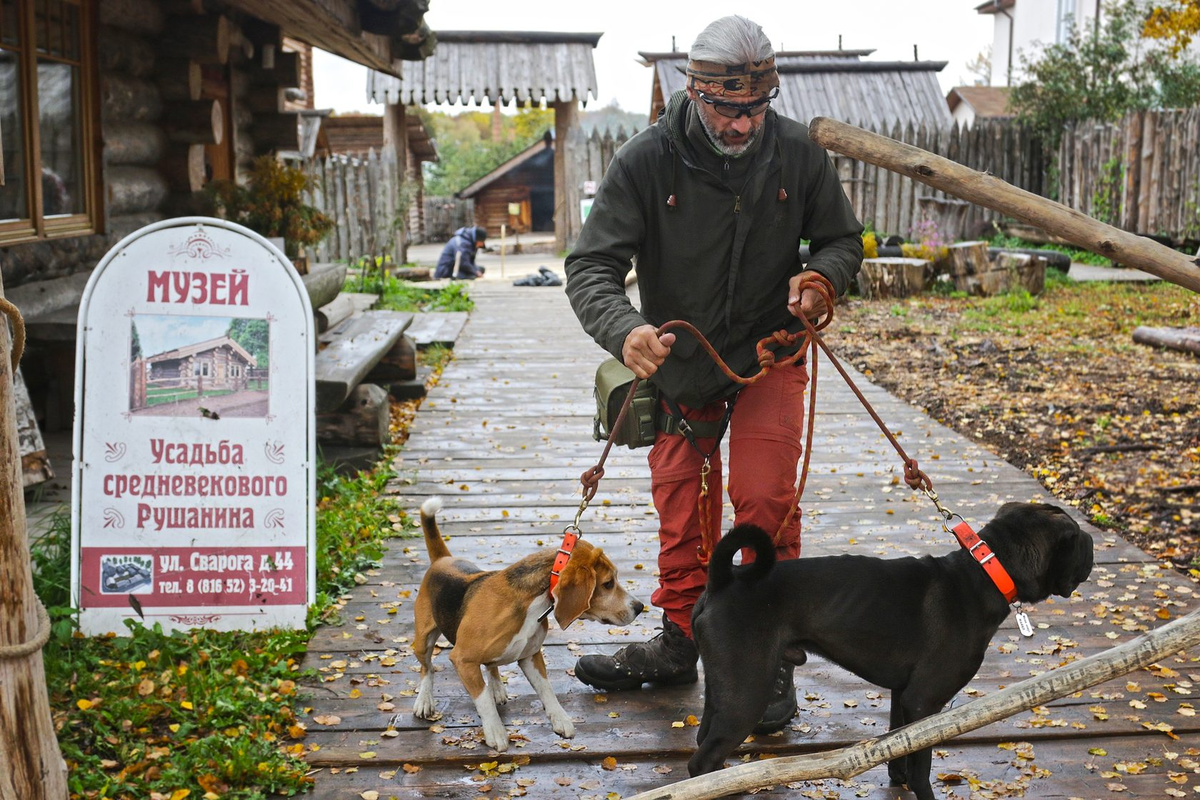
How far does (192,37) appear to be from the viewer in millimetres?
7699

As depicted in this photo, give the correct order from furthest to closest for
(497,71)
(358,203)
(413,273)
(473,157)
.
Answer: (473,157)
(497,71)
(358,203)
(413,273)

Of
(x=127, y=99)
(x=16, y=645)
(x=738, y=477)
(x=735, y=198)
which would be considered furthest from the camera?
(x=127, y=99)

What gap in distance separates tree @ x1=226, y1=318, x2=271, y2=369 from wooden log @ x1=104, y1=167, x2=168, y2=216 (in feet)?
10.8

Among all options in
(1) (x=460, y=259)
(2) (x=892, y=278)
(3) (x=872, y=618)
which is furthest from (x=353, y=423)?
(1) (x=460, y=259)

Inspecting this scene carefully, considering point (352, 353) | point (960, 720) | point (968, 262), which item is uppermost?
point (968, 262)

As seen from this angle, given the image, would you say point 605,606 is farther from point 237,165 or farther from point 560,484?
point 237,165

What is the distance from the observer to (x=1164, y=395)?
29.1 feet

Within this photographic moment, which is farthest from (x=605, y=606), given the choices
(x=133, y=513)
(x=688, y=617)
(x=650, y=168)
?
(x=133, y=513)

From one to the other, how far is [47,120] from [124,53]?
97cm

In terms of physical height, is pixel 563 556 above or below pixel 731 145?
below

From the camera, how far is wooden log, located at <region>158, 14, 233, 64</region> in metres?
7.70

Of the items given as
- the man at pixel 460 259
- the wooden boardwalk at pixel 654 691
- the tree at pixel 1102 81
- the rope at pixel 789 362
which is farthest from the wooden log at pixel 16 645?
the tree at pixel 1102 81

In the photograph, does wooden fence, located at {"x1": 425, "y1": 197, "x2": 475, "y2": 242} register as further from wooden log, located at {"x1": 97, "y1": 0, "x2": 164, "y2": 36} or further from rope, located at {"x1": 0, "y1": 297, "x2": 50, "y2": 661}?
rope, located at {"x1": 0, "y1": 297, "x2": 50, "y2": 661}

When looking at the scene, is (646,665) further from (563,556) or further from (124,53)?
(124,53)
